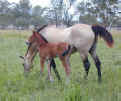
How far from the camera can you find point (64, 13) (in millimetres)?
25094

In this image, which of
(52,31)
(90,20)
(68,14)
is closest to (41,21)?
(90,20)

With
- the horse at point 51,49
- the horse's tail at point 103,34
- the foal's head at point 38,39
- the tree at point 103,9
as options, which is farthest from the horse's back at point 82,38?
the tree at point 103,9

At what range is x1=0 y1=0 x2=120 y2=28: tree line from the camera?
23.7 meters

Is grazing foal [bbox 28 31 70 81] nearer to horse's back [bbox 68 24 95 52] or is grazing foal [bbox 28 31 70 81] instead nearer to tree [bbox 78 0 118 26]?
horse's back [bbox 68 24 95 52]

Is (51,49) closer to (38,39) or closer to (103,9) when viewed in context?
(38,39)

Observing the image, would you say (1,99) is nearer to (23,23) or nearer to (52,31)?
(52,31)

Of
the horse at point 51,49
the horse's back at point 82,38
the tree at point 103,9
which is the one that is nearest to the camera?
the horse at point 51,49

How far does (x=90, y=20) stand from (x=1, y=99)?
30219mm

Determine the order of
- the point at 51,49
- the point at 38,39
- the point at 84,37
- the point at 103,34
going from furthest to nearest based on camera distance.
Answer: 1. the point at 38,39
2. the point at 103,34
3. the point at 84,37
4. the point at 51,49

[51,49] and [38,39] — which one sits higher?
[38,39]

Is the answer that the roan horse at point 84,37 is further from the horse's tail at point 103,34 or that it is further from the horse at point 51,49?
the horse at point 51,49

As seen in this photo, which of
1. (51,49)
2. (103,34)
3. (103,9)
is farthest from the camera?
(103,9)

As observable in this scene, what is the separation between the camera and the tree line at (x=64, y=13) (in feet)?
→ 77.8

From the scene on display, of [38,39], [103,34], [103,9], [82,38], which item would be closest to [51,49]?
[38,39]
